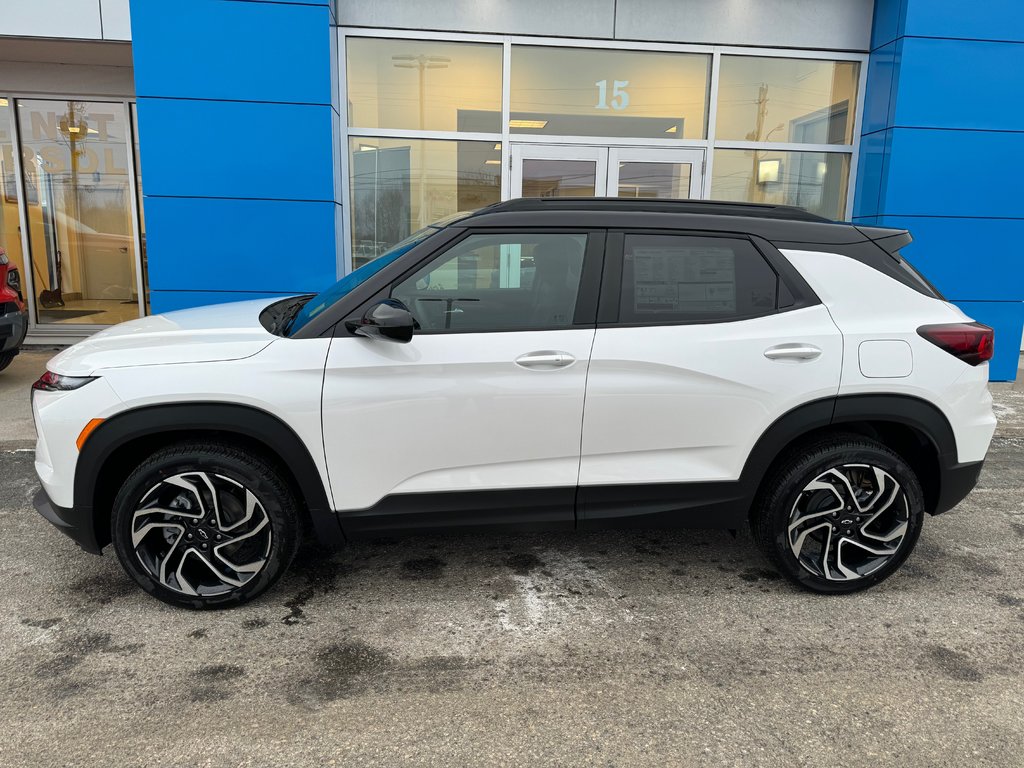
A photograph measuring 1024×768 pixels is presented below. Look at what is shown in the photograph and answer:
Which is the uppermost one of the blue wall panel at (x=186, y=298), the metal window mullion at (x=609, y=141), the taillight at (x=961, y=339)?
the metal window mullion at (x=609, y=141)

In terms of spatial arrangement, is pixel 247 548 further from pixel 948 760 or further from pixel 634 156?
pixel 634 156

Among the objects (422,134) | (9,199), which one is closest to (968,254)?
(422,134)

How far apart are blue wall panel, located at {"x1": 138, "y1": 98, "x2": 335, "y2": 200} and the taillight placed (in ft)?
19.9

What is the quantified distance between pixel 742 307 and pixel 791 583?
1.34m

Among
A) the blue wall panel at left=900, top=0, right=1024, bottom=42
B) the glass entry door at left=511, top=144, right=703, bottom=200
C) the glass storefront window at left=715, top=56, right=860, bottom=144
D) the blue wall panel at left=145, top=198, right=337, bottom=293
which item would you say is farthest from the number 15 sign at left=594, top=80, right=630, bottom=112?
the blue wall panel at left=145, top=198, right=337, bottom=293

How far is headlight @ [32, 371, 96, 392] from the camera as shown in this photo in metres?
2.92

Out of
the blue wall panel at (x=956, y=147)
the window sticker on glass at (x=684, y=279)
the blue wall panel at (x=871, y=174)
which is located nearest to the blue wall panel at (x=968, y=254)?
the blue wall panel at (x=956, y=147)

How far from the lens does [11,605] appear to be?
323 centimetres

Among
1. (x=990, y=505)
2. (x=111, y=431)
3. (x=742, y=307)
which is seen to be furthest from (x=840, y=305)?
(x=111, y=431)

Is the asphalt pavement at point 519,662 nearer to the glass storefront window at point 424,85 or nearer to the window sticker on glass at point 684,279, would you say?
the window sticker on glass at point 684,279

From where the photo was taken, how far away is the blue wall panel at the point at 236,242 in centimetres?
755

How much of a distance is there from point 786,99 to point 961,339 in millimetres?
6562

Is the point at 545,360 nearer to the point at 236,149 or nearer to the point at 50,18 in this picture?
the point at 236,149

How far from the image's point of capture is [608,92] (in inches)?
337
